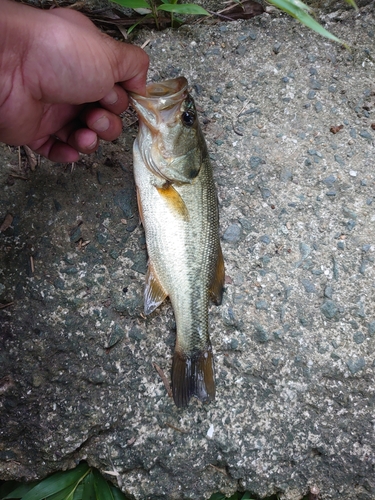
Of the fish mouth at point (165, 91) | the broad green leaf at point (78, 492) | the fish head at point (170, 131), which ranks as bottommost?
the broad green leaf at point (78, 492)

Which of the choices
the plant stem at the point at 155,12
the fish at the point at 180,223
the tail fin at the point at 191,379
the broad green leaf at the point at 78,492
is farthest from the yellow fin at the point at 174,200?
the broad green leaf at the point at 78,492

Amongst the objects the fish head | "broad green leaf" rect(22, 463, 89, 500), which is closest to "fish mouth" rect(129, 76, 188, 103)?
the fish head

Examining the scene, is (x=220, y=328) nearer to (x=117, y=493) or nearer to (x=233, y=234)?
(x=233, y=234)

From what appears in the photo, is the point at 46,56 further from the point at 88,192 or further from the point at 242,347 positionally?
the point at 242,347

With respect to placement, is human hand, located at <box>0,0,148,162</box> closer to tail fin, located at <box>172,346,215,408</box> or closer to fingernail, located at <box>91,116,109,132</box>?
fingernail, located at <box>91,116,109,132</box>

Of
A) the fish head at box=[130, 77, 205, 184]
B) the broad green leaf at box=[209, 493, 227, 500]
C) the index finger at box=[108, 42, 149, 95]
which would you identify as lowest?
the broad green leaf at box=[209, 493, 227, 500]

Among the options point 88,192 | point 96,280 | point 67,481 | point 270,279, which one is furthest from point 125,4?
point 67,481

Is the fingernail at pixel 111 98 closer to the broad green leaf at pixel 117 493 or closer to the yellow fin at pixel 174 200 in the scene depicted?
the yellow fin at pixel 174 200

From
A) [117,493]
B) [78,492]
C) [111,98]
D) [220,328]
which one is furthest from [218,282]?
[78,492]
